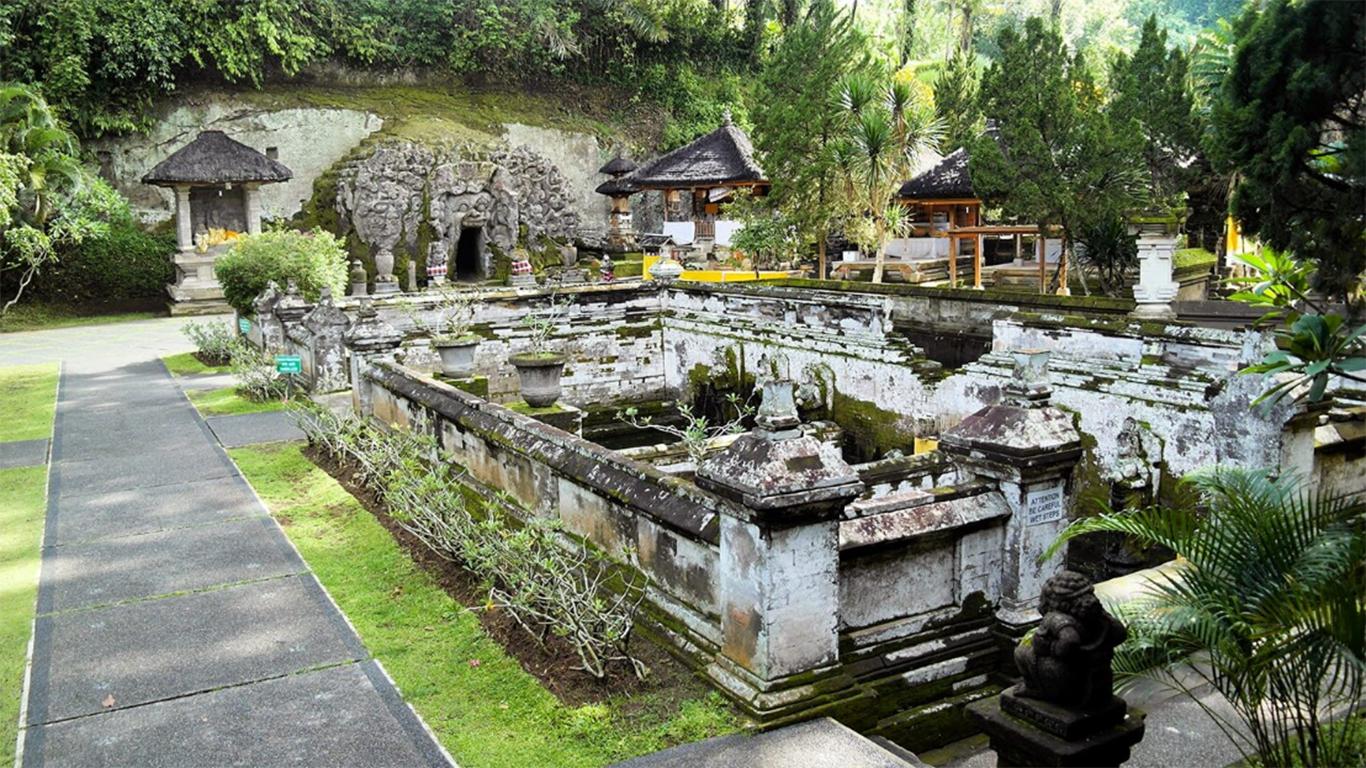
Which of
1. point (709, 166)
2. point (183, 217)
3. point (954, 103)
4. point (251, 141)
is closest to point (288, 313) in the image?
point (709, 166)

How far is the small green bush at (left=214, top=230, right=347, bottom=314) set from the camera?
18672mm

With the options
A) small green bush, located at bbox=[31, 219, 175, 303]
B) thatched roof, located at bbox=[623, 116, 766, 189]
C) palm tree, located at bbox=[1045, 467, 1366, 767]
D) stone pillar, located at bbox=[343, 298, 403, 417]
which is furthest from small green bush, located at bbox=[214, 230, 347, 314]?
palm tree, located at bbox=[1045, 467, 1366, 767]

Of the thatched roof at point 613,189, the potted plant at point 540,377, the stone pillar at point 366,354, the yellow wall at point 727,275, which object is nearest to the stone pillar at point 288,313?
the stone pillar at point 366,354

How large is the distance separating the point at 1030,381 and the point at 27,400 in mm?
14308

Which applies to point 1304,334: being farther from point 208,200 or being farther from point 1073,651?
point 208,200

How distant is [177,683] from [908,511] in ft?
13.1

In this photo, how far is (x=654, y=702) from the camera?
521cm

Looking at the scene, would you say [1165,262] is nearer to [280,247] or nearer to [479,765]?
[479,765]

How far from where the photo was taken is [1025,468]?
223 inches

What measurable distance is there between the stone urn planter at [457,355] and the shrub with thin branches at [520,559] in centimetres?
171

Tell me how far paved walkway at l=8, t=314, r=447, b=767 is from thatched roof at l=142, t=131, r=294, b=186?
61.2 ft

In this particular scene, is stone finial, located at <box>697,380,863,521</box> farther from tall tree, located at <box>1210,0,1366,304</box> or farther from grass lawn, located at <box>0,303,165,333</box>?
grass lawn, located at <box>0,303,165,333</box>

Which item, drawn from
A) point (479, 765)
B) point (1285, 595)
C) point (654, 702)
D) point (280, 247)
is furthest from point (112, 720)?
point (280, 247)

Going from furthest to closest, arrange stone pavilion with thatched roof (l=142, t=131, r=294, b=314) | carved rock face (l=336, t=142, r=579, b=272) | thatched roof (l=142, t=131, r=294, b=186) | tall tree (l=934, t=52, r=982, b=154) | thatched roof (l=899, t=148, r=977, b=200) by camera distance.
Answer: carved rock face (l=336, t=142, r=579, b=272) → tall tree (l=934, t=52, r=982, b=154) → thatched roof (l=142, t=131, r=294, b=186) → stone pavilion with thatched roof (l=142, t=131, r=294, b=314) → thatched roof (l=899, t=148, r=977, b=200)
